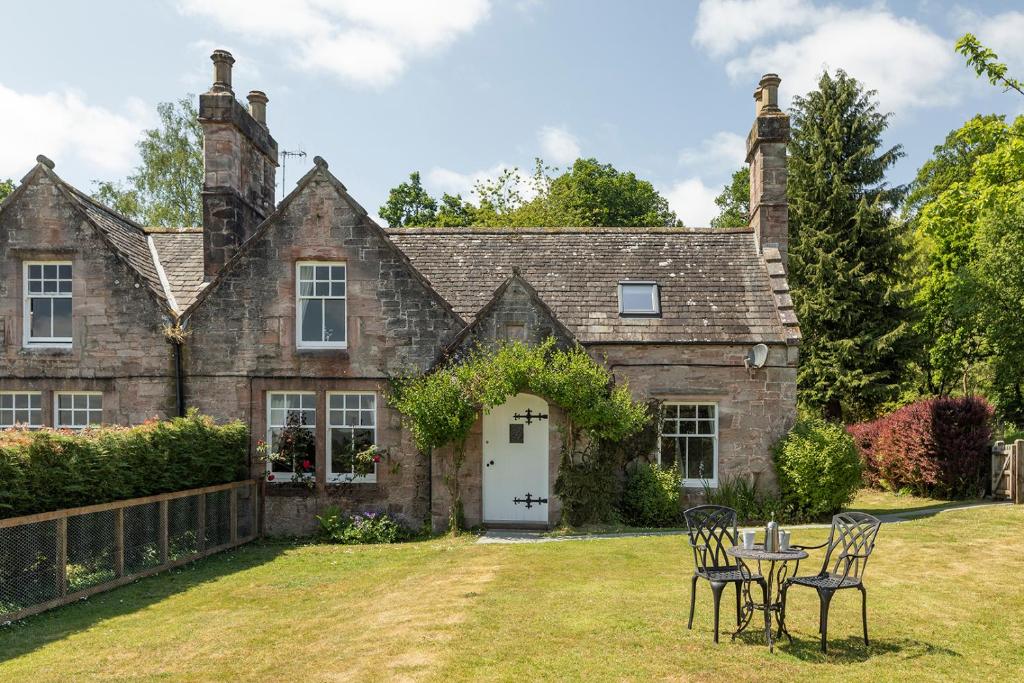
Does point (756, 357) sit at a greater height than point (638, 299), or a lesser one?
lesser

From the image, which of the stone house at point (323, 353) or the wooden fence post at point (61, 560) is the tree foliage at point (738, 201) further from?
the wooden fence post at point (61, 560)

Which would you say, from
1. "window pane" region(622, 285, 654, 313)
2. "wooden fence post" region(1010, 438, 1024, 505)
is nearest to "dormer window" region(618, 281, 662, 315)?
"window pane" region(622, 285, 654, 313)

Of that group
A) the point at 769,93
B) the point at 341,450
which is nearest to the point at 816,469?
the point at 769,93

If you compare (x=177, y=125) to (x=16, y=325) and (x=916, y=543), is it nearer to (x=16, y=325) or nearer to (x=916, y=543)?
(x=16, y=325)

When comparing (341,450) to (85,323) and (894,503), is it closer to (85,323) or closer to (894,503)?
(85,323)

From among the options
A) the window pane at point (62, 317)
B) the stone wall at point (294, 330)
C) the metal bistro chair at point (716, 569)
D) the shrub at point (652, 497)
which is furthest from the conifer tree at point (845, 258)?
the window pane at point (62, 317)

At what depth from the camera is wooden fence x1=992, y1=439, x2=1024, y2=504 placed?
61.2 ft

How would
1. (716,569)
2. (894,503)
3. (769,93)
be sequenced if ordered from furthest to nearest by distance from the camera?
(894,503)
(769,93)
(716,569)

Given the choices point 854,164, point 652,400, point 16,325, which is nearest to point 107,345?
point 16,325

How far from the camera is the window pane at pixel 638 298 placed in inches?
693

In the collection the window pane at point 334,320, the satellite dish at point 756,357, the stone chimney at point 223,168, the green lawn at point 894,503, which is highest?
the stone chimney at point 223,168

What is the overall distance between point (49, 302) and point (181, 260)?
2970mm

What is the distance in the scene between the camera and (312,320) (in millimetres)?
16672

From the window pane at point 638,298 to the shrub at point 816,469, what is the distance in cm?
410
